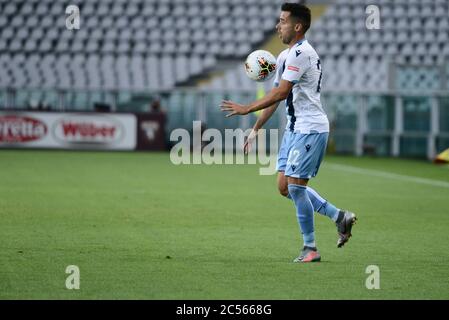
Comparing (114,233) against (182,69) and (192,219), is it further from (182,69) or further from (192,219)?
(182,69)

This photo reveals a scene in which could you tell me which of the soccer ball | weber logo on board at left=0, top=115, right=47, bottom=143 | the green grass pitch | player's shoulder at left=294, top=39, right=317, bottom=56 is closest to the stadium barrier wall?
weber logo on board at left=0, top=115, right=47, bottom=143

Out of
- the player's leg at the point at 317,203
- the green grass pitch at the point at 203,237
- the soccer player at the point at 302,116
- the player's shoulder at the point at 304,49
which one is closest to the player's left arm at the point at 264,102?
the soccer player at the point at 302,116

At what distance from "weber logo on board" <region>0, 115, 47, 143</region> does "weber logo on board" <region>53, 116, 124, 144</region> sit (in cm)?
45

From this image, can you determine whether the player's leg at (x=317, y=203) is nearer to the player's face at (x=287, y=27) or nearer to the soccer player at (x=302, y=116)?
the soccer player at (x=302, y=116)

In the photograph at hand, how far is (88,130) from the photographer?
28891 millimetres

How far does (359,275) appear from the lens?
8477 millimetres

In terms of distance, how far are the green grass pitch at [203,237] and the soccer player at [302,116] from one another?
421mm

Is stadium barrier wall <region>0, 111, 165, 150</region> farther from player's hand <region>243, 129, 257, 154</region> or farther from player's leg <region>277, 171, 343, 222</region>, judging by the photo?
player's leg <region>277, 171, 343, 222</region>

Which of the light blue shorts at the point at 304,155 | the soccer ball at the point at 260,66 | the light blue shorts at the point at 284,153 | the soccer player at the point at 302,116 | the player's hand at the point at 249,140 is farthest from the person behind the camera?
the player's hand at the point at 249,140

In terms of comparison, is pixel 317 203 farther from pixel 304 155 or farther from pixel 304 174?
pixel 304 155

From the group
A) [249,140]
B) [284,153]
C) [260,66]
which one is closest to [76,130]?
[249,140]

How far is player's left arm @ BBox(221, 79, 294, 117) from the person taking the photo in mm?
8898

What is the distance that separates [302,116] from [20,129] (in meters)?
20.2

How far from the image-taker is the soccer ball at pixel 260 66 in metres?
9.59
